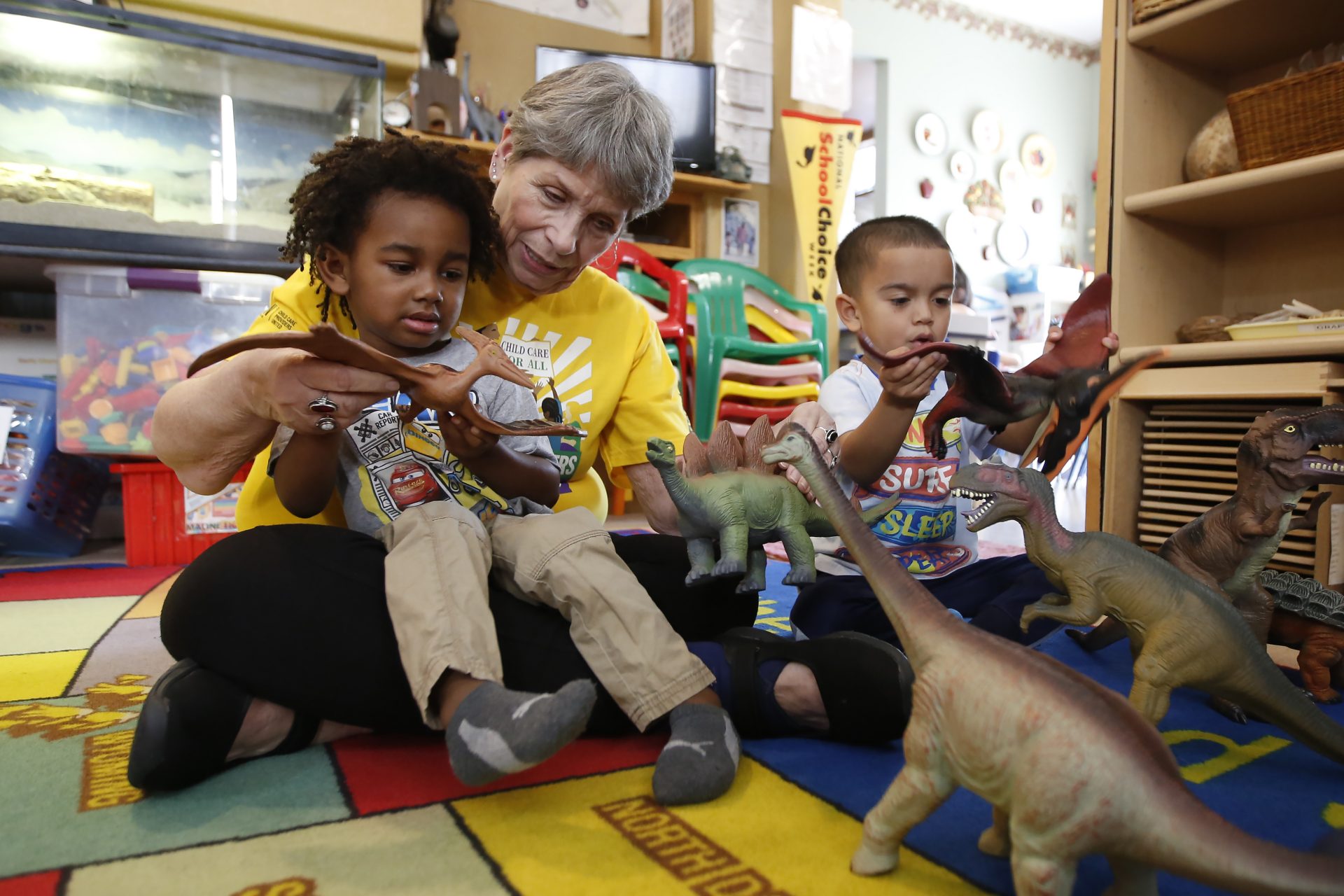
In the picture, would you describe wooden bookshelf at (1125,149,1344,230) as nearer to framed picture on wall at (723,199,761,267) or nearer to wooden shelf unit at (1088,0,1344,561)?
wooden shelf unit at (1088,0,1344,561)

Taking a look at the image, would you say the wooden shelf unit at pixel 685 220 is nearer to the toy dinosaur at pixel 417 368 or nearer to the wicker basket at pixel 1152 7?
the wicker basket at pixel 1152 7

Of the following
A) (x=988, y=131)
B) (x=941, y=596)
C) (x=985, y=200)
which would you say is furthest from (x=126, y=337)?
(x=988, y=131)

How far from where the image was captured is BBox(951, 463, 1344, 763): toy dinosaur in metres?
0.72

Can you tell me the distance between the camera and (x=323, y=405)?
0.74 m

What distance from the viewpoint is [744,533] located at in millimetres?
804

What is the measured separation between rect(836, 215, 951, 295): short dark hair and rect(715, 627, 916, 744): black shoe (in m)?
0.59

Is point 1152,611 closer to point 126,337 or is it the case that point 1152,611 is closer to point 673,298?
point 673,298

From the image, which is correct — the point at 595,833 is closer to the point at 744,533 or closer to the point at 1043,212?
the point at 744,533

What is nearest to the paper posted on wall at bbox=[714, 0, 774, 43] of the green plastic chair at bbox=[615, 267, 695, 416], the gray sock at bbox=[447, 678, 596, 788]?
the green plastic chair at bbox=[615, 267, 695, 416]

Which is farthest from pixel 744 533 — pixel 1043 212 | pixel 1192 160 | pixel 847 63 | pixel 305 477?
pixel 1043 212

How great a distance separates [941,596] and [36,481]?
220cm

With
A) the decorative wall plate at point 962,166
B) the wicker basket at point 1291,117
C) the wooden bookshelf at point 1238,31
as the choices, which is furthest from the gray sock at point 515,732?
the decorative wall plate at point 962,166

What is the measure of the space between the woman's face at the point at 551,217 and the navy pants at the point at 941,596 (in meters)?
0.53

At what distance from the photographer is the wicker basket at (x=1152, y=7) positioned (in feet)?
5.81
